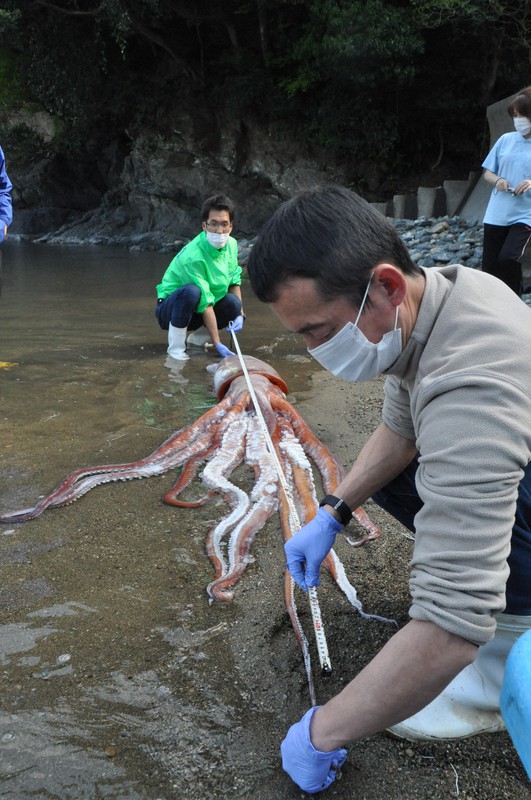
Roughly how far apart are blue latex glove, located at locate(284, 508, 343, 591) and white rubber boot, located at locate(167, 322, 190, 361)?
4377 millimetres

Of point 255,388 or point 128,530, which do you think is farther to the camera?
point 255,388

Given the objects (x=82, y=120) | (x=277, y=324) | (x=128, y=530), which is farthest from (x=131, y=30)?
(x=128, y=530)

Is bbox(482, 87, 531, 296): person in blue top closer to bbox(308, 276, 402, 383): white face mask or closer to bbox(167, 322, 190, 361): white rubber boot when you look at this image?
bbox(167, 322, 190, 361): white rubber boot

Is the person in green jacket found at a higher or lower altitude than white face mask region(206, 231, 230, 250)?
lower

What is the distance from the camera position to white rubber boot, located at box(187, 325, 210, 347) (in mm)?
7086

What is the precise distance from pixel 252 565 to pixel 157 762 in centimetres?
109

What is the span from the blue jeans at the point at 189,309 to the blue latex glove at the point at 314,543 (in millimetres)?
4392

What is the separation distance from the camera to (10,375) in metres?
5.74

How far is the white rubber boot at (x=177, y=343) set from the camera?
6.48m

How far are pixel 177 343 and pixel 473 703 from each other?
5.00 metres

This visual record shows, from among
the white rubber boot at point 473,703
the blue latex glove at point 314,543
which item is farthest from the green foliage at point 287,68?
the white rubber boot at point 473,703

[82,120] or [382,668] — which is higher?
[82,120]

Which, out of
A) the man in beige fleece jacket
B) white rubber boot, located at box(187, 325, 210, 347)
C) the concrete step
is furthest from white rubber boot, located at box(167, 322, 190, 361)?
the concrete step

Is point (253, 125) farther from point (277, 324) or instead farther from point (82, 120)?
point (277, 324)
